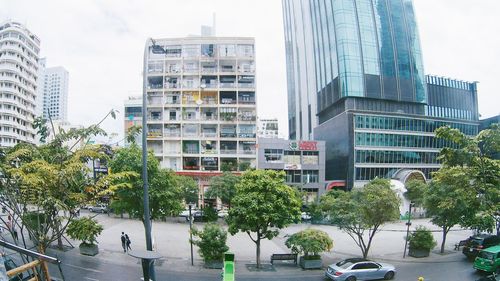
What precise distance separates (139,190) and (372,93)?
4948 cm

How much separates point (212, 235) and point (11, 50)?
64.7m

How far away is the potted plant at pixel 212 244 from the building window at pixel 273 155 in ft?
93.3

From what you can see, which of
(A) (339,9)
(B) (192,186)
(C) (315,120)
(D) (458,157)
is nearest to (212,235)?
(D) (458,157)

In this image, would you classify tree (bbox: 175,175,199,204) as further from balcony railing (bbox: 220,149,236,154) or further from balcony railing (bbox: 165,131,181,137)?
balcony railing (bbox: 165,131,181,137)

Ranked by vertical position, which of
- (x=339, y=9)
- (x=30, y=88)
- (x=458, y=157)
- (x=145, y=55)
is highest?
(x=339, y=9)

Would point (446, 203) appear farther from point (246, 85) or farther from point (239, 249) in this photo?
point (246, 85)

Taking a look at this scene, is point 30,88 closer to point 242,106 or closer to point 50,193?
point 242,106

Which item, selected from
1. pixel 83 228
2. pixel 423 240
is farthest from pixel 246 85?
pixel 83 228

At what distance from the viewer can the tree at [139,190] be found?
22.7 m

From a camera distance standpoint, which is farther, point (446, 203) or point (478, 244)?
point (478, 244)

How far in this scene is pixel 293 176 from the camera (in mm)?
48656

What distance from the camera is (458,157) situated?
49.4ft

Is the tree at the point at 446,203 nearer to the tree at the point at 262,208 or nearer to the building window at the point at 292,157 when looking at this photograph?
the tree at the point at 262,208

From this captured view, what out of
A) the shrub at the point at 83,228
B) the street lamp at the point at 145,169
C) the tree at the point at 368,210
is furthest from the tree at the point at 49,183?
the tree at the point at 368,210
